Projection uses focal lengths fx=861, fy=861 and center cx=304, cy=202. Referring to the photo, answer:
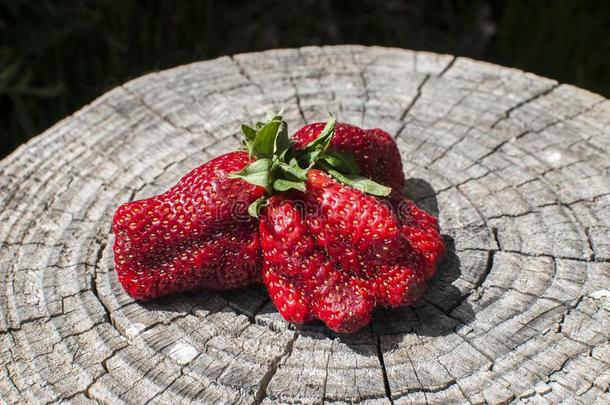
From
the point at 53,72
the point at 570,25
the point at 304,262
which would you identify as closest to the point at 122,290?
the point at 304,262

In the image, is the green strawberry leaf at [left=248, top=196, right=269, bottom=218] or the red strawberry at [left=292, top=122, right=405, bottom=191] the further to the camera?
the red strawberry at [left=292, top=122, right=405, bottom=191]

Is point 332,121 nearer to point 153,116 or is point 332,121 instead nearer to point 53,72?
point 153,116

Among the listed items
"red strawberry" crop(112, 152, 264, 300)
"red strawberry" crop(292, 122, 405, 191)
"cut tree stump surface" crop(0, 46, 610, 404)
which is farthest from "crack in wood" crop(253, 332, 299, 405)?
"red strawberry" crop(292, 122, 405, 191)

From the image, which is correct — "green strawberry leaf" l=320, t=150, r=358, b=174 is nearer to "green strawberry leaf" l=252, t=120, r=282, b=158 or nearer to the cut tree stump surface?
"green strawberry leaf" l=252, t=120, r=282, b=158

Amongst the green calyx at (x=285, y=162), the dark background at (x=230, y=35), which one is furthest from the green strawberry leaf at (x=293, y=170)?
the dark background at (x=230, y=35)

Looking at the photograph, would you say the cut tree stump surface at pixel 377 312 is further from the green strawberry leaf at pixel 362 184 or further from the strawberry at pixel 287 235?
the green strawberry leaf at pixel 362 184
